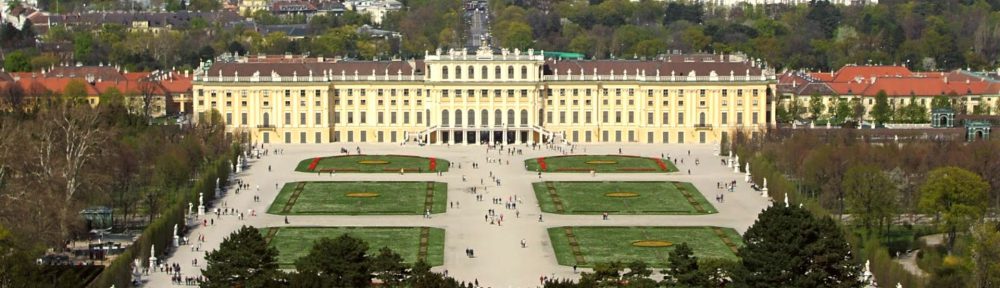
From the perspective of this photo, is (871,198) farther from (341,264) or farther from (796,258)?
(341,264)

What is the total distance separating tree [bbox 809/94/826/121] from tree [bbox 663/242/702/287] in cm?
5943

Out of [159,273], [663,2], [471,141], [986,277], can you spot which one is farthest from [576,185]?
[663,2]

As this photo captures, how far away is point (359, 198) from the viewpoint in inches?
3406

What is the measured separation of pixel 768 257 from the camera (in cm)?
5891

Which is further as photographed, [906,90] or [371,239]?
[906,90]

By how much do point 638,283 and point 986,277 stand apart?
9.42 m

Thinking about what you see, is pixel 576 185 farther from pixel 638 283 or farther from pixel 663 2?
pixel 663 2

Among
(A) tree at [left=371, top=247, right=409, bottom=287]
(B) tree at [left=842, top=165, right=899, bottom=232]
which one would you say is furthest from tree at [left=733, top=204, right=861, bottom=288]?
(B) tree at [left=842, top=165, right=899, bottom=232]

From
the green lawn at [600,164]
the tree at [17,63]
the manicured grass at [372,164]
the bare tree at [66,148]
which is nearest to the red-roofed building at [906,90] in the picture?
the green lawn at [600,164]

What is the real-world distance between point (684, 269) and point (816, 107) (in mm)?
60418

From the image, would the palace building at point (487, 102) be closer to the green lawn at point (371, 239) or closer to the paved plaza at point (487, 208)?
the paved plaza at point (487, 208)

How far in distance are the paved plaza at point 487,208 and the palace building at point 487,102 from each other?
214cm

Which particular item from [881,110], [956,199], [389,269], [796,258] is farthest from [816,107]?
[389,269]

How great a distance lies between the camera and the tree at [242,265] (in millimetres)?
58969
